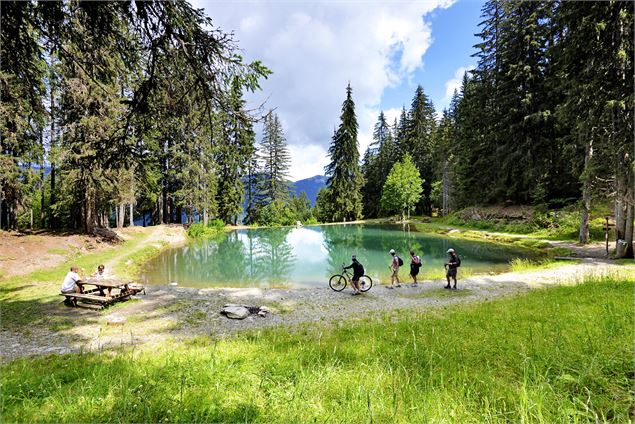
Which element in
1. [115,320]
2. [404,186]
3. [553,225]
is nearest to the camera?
[115,320]

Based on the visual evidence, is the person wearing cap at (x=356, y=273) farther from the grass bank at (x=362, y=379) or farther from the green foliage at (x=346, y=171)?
the green foliage at (x=346, y=171)

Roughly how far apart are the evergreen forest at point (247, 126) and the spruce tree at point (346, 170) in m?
0.26

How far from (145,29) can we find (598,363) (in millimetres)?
7236

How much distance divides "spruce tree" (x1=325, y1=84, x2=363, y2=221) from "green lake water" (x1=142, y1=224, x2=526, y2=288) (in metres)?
24.9

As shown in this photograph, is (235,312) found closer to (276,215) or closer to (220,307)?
(220,307)

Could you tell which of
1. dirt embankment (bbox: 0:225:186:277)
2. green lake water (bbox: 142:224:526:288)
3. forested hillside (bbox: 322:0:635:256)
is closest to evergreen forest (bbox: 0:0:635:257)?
forested hillside (bbox: 322:0:635:256)

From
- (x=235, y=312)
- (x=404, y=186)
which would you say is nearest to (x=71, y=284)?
(x=235, y=312)

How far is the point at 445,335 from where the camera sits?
5707mm

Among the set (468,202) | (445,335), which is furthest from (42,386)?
(468,202)

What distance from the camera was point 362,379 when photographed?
149 inches

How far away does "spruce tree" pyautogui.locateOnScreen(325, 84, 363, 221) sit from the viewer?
2142 inches

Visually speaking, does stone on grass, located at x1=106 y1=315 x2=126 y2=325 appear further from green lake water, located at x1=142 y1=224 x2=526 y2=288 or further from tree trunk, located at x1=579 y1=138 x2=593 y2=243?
tree trunk, located at x1=579 y1=138 x2=593 y2=243

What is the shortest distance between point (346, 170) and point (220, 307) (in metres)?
47.0

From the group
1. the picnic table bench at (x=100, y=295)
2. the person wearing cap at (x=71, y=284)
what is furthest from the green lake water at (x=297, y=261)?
the person wearing cap at (x=71, y=284)
